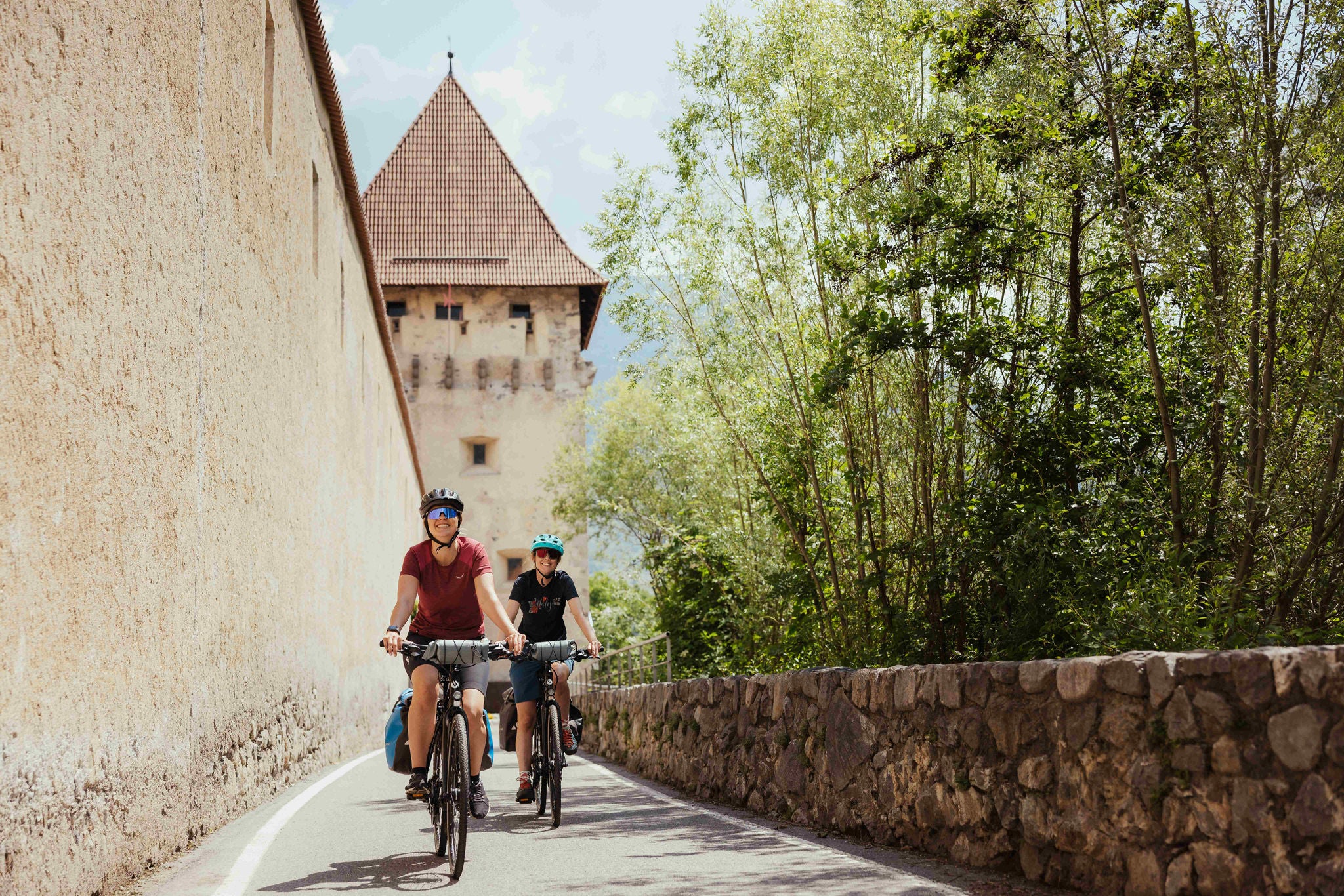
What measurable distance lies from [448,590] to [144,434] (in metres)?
1.64

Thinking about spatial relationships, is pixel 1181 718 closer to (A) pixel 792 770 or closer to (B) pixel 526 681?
(A) pixel 792 770

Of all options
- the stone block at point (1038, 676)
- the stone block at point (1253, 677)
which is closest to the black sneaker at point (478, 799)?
the stone block at point (1038, 676)

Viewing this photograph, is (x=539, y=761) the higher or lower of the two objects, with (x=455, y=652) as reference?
lower

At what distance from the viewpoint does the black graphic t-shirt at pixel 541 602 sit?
8.50 m

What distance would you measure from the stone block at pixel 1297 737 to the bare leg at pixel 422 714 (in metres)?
3.78

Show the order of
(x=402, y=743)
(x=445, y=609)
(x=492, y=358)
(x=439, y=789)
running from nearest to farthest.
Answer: (x=439, y=789) → (x=402, y=743) → (x=445, y=609) → (x=492, y=358)

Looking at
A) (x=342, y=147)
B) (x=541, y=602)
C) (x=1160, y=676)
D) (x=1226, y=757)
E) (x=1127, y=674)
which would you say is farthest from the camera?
(x=342, y=147)

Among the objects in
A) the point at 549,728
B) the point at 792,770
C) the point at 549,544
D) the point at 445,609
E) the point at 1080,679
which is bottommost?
the point at 792,770

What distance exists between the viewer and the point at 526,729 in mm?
8094

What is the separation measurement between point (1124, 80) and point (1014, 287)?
8.63ft

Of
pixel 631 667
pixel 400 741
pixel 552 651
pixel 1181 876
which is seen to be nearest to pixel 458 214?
pixel 631 667

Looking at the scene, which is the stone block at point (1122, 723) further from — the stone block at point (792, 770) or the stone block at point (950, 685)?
the stone block at point (792, 770)

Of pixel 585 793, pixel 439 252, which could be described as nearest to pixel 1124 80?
pixel 585 793

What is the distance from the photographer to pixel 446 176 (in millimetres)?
44469
